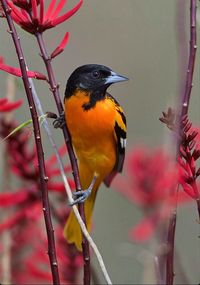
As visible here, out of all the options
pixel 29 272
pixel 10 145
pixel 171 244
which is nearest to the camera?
pixel 171 244

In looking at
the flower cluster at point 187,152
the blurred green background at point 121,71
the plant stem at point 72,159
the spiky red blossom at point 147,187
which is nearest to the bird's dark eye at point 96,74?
the spiky red blossom at point 147,187

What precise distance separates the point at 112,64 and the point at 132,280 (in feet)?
3.96

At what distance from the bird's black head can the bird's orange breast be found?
25 mm

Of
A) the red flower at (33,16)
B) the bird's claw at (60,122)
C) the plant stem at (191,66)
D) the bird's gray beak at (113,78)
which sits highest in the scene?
the red flower at (33,16)

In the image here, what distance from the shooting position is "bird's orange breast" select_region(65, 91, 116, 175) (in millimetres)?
2311

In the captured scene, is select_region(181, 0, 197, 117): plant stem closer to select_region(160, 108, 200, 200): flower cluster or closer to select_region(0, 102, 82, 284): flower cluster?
select_region(160, 108, 200, 200): flower cluster

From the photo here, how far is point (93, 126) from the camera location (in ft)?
7.99

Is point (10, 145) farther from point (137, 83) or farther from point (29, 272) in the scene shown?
point (137, 83)

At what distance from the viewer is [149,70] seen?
3834 mm

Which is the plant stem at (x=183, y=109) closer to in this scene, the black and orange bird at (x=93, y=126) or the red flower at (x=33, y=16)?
the red flower at (x=33, y=16)

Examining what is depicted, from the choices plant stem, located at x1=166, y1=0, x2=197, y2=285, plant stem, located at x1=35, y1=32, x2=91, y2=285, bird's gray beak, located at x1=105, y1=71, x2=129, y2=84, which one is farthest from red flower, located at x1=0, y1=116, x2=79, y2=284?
plant stem, located at x1=166, y1=0, x2=197, y2=285

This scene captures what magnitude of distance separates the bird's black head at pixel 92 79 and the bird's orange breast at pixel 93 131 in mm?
25

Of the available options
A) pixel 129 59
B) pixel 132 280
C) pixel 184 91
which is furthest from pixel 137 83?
pixel 184 91

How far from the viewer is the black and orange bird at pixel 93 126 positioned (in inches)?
89.3
